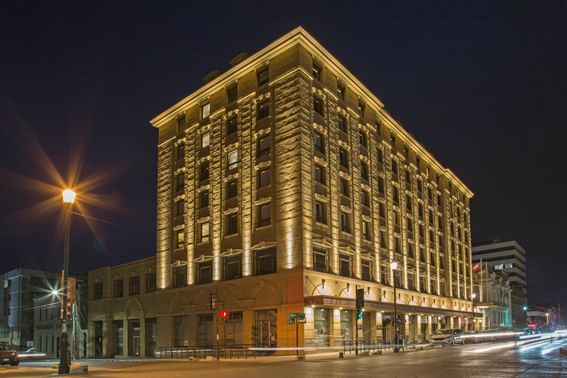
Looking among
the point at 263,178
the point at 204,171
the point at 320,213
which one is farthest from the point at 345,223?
the point at 204,171

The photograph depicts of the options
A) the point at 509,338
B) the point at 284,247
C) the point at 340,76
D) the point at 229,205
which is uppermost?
the point at 340,76

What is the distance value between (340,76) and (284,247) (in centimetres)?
1712

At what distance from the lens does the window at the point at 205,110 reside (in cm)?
5496

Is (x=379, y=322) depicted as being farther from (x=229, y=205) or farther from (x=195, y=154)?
(x=195, y=154)

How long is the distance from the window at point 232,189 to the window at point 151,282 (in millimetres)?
13969

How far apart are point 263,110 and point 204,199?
1046 cm

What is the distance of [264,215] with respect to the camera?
153ft

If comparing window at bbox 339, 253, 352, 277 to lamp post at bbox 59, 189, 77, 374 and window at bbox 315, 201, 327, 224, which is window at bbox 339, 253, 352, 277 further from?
lamp post at bbox 59, 189, 77, 374

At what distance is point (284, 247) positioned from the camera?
4378 cm

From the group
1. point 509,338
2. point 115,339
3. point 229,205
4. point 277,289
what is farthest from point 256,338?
point 509,338

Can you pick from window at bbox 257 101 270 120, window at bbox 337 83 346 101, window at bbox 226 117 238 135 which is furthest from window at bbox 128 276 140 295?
window at bbox 337 83 346 101

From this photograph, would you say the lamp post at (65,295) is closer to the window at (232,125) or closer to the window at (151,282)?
the window at (232,125)

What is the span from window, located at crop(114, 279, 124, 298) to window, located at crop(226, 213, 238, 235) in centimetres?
1879

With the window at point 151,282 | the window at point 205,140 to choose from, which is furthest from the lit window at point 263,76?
the window at point 151,282
